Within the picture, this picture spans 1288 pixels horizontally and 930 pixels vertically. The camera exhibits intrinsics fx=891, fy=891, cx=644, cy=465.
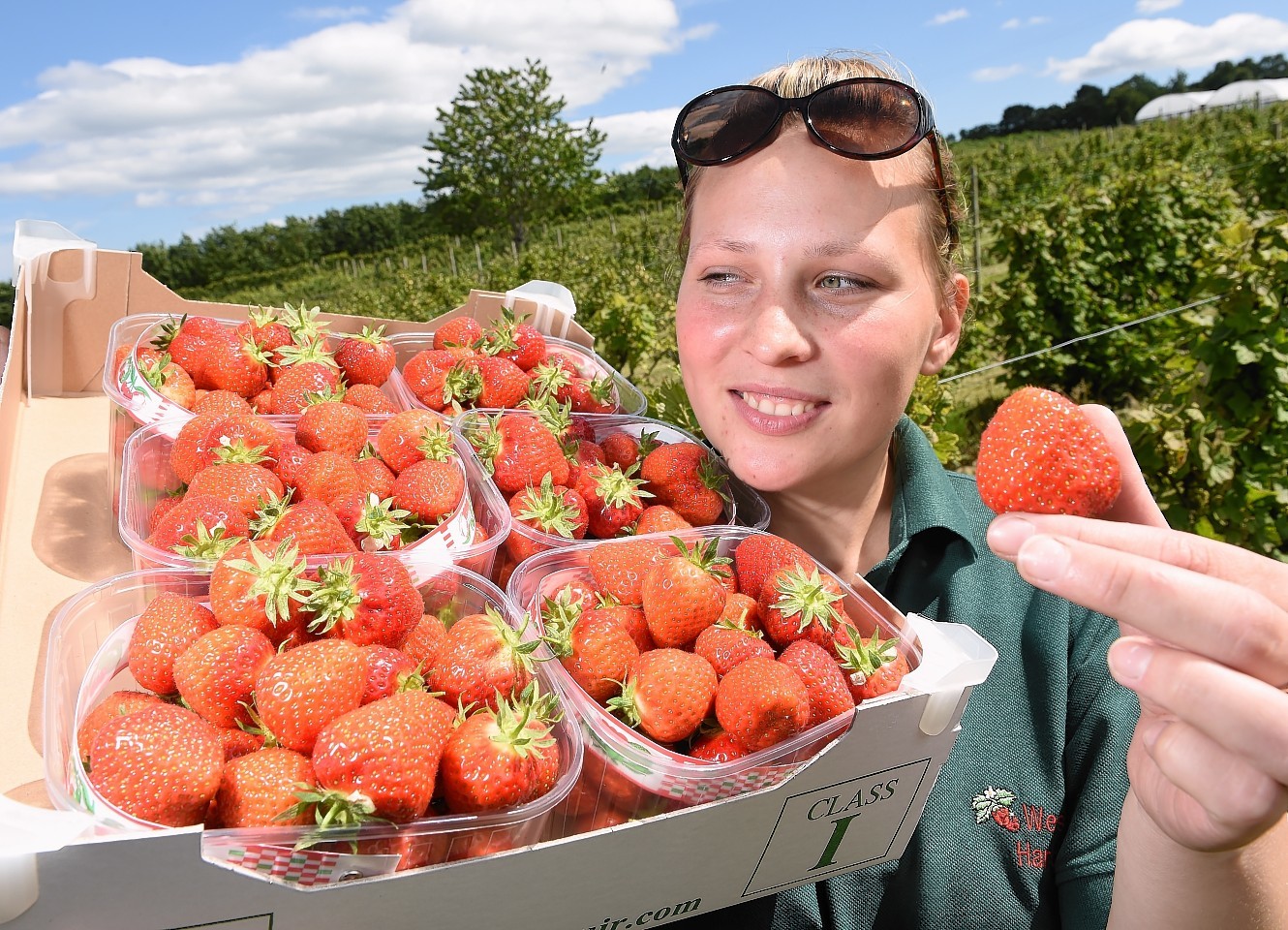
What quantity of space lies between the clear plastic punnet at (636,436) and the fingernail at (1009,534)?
33.9 inches

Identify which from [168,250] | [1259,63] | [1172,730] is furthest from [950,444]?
[1259,63]

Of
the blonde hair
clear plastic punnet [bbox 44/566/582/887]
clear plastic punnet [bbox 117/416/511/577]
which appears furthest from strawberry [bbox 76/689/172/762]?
the blonde hair

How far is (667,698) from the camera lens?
1241mm

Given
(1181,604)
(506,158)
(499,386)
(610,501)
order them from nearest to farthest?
(1181,604), (610,501), (499,386), (506,158)

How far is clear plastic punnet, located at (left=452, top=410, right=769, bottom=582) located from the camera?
1.69m

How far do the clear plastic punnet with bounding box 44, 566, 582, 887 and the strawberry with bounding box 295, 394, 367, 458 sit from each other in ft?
1.56

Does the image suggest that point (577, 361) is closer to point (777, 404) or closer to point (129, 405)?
point (777, 404)

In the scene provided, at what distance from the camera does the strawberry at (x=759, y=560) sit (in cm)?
150

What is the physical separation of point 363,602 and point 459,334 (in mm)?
1252

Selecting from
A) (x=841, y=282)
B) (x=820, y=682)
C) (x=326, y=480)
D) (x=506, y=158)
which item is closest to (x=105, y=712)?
(x=326, y=480)

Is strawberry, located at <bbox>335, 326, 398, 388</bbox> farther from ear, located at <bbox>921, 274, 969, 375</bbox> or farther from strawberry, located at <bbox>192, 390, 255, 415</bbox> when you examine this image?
ear, located at <bbox>921, 274, 969, 375</bbox>

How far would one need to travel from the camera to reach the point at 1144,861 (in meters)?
1.21

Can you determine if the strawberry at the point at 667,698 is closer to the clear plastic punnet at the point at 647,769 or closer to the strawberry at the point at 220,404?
the clear plastic punnet at the point at 647,769

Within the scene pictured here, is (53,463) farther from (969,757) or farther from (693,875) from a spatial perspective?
(969,757)
